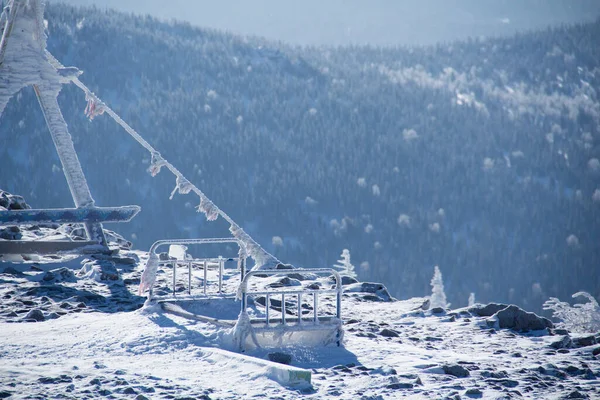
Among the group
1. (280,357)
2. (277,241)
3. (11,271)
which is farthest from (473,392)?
(277,241)

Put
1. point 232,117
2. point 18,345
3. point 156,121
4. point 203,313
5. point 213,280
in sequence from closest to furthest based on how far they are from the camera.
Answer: point 18,345 < point 203,313 < point 213,280 < point 156,121 < point 232,117

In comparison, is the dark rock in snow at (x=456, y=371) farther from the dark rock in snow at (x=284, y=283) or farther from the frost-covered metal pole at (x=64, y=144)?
the frost-covered metal pole at (x=64, y=144)

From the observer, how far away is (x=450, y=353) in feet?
36.9

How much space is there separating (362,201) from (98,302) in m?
133

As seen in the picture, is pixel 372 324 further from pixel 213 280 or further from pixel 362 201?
pixel 362 201

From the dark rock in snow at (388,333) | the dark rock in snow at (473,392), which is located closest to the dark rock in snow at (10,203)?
the dark rock in snow at (388,333)

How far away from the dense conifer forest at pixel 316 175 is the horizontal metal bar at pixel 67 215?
89.4 metres

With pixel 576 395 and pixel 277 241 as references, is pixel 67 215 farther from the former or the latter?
pixel 277 241

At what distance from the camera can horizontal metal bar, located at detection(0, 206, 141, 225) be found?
1600 cm

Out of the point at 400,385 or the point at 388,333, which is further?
the point at 388,333

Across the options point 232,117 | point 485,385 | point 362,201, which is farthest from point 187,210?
point 485,385

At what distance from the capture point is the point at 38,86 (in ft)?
56.5

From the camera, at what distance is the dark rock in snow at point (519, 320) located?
13672 mm

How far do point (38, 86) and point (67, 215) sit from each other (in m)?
2.84
